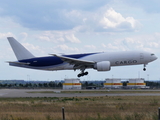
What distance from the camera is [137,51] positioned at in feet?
167

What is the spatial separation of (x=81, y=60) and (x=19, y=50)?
13149mm

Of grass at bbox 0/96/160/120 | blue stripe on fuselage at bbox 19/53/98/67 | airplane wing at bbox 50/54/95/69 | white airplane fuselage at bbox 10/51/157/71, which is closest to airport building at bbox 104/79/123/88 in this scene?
white airplane fuselage at bbox 10/51/157/71

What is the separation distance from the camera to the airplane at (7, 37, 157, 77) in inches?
1982

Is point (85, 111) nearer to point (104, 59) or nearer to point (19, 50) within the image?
point (104, 59)

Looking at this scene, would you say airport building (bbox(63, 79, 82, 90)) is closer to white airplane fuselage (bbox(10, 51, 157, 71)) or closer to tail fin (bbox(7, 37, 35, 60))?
tail fin (bbox(7, 37, 35, 60))

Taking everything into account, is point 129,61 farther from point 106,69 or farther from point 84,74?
point 84,74

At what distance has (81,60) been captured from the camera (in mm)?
51562

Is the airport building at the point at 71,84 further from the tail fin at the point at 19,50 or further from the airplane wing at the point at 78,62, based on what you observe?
the airplane wing at the point at 78,62

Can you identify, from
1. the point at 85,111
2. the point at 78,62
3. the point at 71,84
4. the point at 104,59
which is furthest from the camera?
the point at 71,84

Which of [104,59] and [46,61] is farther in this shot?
[46,61]

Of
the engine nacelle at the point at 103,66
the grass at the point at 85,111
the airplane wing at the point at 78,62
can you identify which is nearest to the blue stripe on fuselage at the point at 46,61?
the airplane wing at the point at 78,62

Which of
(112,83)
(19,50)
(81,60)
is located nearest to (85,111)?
(81,60)

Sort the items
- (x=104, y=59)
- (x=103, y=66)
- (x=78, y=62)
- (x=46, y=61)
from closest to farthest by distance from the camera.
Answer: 1. (x=103, y=66)
2. (x=104, y=59)
3. (x=78, y=62)
4. (x=46, y=61)

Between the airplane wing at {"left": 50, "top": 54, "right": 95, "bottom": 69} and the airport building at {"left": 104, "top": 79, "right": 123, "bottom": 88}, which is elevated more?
the airplane wing at {"left": 50, "top": 54, "right": 95, "bottom": 69}
